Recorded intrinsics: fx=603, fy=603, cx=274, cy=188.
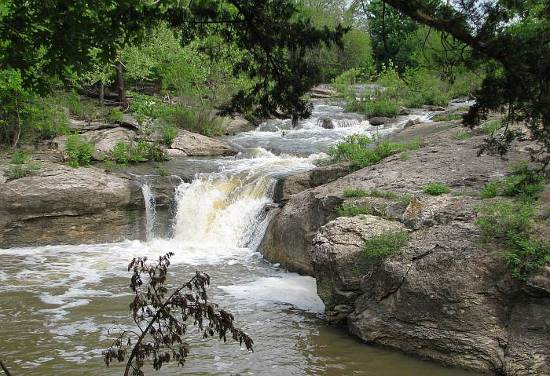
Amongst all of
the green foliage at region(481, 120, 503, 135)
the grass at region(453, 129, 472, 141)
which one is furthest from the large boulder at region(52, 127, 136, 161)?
the green foliage at region(481, 120, 503, 135)

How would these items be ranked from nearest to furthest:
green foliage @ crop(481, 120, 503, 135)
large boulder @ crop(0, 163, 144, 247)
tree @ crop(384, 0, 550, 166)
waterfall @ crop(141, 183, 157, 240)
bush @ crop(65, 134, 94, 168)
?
tree @ crop(384, 0, 550, 166) → green foliage @ crop(481, 120, 503, 135) → large boulder @ crop(0, 163, 144, 247) → waterfall @ crop(141, 183, 157, 240) → bush @ crop(65, 134, 94, 168)

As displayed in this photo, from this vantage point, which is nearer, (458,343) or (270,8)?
(270,8)

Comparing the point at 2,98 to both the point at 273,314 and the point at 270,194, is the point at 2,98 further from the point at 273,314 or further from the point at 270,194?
the point at 273,314

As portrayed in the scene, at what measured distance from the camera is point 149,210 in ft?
41.8

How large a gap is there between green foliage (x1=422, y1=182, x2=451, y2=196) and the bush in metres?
7.88

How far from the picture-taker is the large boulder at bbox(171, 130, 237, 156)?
16359 millimetres

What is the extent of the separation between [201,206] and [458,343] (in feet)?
24.9

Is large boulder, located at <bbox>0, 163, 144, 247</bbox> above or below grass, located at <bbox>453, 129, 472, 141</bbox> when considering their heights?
below

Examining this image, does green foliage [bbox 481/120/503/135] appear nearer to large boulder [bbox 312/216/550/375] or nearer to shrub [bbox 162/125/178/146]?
large boulder [bbox 312/216/550/375]

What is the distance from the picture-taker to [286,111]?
4953mm

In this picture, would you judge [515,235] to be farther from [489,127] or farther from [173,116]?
[173,116]

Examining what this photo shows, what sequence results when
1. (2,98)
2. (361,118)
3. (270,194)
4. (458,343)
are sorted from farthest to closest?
(361,118)
(2,98)
(270,194)
(458,343)

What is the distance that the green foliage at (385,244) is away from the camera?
22.7 feet

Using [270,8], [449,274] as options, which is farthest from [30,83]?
[449,274]
